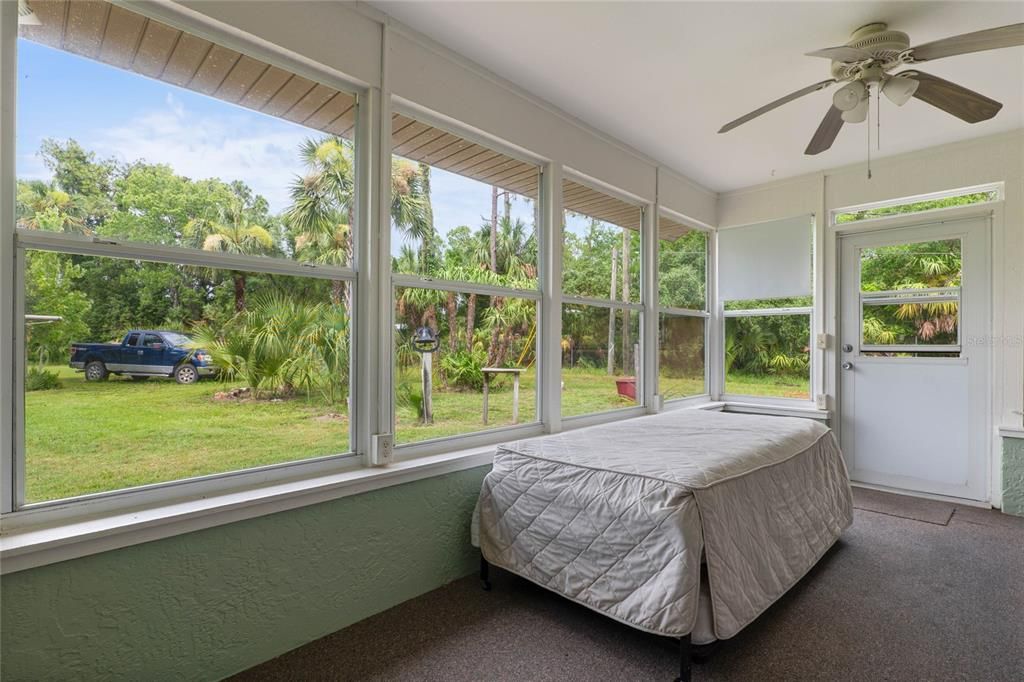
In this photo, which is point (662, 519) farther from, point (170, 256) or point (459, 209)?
point (170, 256)

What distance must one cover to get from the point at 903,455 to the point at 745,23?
3.53m

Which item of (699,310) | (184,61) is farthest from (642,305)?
(184,61)

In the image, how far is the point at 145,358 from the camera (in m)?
1.73

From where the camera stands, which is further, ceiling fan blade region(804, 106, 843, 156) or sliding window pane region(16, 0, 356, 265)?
ceiling fan blade region(804, 106, 843, 156)

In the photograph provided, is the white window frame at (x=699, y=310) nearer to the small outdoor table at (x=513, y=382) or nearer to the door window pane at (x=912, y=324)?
the door window pane at (x=912, y=324)

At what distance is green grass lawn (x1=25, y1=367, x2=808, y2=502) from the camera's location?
154 centimetres

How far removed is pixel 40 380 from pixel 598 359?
2.93m

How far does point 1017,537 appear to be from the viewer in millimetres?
2988

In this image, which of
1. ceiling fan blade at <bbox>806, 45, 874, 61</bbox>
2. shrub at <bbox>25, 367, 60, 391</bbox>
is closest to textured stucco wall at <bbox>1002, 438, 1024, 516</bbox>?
ceiling fan blade at <bbox>806, 45, 874, 61</bbox>

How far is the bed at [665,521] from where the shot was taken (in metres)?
1.72

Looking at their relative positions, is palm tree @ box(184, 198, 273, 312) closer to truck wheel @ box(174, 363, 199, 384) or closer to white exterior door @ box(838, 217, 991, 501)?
truck wheel @ box(174, 363, 199, 384)

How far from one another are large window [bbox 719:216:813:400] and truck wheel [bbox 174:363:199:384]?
4.43m

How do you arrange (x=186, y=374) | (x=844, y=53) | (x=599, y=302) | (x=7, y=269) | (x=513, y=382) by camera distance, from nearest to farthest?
(x=7, y=269) → (x=186, y=374) → (x=844, y=53) → (x=513, y=382) → (x=599, y=302)

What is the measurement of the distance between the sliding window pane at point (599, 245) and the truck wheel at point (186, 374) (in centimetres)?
212
